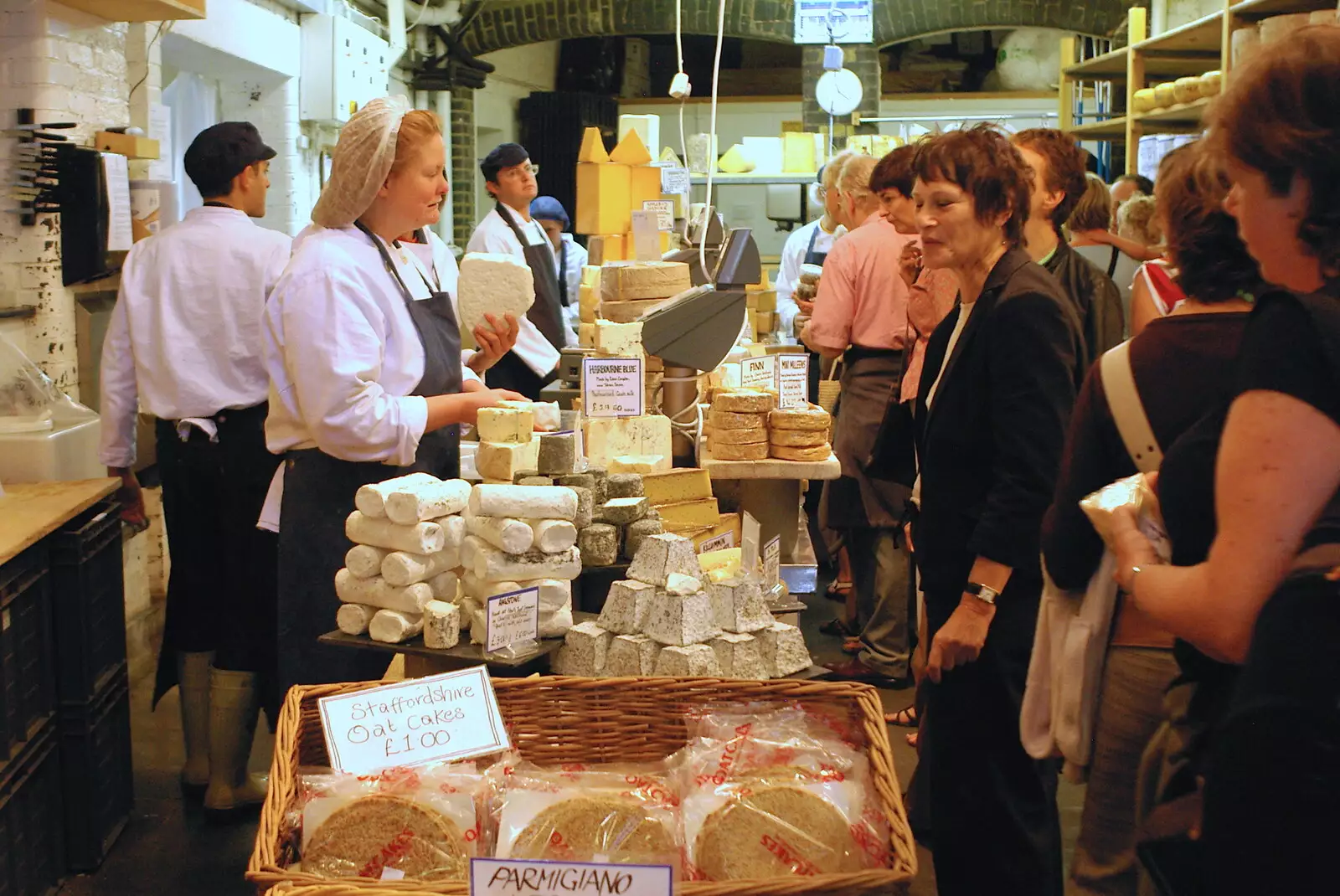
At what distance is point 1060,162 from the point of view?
3.21m

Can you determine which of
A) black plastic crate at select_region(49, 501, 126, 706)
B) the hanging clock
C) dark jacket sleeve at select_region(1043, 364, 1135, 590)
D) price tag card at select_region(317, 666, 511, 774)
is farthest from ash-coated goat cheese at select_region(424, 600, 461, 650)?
the hanging clock

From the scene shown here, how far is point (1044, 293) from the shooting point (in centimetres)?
221

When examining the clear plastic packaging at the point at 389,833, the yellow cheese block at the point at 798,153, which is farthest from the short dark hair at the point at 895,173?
the yellow cheese block at the point at 798,153

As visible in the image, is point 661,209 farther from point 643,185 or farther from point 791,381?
point 791,381

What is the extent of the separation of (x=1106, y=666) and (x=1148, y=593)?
681 millimetres

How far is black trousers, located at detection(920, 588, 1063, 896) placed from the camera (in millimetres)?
2271

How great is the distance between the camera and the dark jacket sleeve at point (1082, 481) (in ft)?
6.12

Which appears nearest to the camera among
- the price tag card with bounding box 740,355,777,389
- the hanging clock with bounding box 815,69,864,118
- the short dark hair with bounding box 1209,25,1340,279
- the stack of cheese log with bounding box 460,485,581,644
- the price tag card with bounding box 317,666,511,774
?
the short dark hair with bounding box 1209,25,1340,279

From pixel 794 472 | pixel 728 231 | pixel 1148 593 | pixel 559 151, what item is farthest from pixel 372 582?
pixel 559 151

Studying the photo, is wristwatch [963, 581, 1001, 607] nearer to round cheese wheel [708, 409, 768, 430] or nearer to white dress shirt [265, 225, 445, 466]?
white dress shirt [265, 225, 445, 466]

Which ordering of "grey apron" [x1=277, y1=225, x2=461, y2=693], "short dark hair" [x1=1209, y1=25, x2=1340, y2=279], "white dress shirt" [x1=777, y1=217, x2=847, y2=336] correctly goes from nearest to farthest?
"short dark hair" [x1=1209, y1=25, x2=1340, y2=279]
"grey apron" [x1=277, y1=225, x2=461, y2=693]
"white dress shirt" [x1=777, y1=217, x2=847, y2=336]

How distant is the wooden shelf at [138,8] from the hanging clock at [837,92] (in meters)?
5.84

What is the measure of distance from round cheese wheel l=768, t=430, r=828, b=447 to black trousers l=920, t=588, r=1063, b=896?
59.0 inches

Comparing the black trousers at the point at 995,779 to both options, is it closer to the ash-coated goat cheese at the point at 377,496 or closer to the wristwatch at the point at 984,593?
the wristwatch at the point at 984,593
